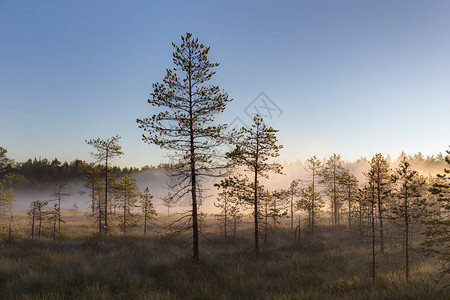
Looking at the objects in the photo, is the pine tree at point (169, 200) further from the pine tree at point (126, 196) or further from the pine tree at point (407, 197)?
the pine tree at point (407, 197)

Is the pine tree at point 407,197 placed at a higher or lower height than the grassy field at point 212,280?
higher

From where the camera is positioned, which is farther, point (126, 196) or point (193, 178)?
point (126, 196)

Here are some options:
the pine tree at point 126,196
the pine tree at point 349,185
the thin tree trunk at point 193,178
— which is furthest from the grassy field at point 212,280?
the pine tree at point 349,185

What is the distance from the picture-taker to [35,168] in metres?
96.9

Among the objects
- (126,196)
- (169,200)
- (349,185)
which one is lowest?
(126,196)

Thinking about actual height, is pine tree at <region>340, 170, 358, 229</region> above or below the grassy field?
above

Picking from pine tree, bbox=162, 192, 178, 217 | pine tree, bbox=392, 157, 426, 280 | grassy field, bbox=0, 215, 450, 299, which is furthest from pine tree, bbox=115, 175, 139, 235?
pine tree, bbox=392, 157, 426, 280

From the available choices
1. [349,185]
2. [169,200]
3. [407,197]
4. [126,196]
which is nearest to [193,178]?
[169,200]

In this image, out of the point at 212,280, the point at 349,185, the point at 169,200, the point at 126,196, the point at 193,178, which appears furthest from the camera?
the point at 126,196

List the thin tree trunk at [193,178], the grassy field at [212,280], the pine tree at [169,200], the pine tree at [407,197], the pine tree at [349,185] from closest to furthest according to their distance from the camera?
1. the grassy field at [212,280]
2. the pine tree at [407,197]
3. the pine tree at [169,200]
4. the thin tree trunk at [193,178]
5. the pine tree at [349,185]

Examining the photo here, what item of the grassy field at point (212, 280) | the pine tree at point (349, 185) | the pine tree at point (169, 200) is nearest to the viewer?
the grassy field at point (212, 280)

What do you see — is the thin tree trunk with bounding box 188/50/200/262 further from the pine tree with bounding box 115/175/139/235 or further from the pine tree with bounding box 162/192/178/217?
the pine tree with bounding box 115/175/139/235

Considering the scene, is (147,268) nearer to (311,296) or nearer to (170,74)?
(311,296)

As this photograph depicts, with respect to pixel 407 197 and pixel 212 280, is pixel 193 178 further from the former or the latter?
pixel 407 197
